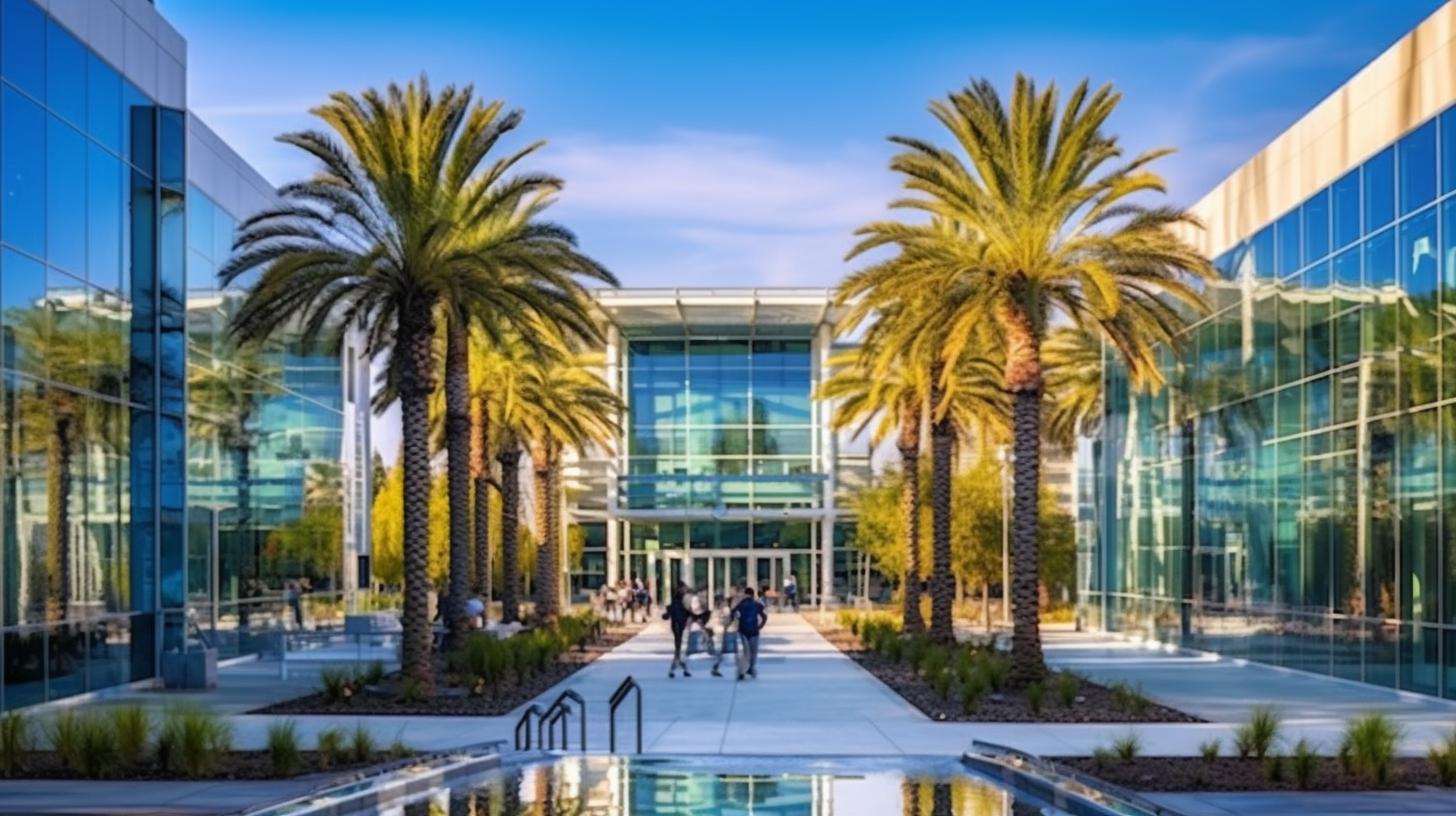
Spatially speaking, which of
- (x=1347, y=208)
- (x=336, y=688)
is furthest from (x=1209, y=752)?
(x=1347, y=208)

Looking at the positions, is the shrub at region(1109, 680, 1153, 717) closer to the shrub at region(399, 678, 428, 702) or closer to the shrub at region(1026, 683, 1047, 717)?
the shrub at region(1026, 683, 1047, 717)

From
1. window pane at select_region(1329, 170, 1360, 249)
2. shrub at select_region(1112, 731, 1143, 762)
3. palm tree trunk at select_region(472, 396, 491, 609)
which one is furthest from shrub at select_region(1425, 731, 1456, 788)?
palm tree trunk at select_region(472, 396, 491, 609)

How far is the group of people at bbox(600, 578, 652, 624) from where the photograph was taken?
70.3 meters

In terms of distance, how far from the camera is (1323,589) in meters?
36.6

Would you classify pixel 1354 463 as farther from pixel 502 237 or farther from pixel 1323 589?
pixel 502 237

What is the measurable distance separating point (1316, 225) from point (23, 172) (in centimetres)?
2419

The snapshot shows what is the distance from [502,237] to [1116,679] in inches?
567

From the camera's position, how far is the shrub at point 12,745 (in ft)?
60.5

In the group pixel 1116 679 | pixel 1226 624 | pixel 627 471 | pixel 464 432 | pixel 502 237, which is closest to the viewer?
pixel 502 237

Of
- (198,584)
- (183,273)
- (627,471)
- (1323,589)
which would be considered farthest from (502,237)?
(627,471)

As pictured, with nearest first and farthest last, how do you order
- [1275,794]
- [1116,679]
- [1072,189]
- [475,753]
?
[1275,794], [475,753], [1072,189], [1116,679]

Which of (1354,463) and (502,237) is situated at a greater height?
(502,237)

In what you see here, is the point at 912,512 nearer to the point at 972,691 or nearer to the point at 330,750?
the point at 972,691

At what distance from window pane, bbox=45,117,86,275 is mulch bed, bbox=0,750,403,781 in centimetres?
1122
